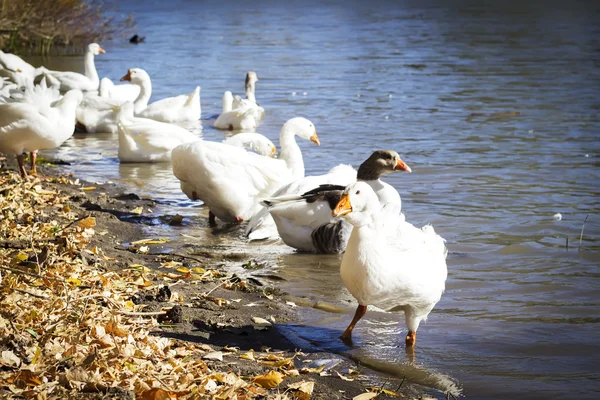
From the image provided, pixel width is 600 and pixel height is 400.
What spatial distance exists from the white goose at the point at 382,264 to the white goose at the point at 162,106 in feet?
34.3

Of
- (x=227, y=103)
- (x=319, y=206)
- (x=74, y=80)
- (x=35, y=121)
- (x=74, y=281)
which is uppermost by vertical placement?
(x=74, y=80)

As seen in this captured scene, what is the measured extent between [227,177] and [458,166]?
13.2 ft

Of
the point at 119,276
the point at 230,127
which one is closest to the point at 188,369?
the point at 119,276

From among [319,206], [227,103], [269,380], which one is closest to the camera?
[269,380]

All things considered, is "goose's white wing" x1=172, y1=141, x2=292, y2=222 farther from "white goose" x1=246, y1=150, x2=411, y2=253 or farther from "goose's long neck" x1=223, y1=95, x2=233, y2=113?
"goose's long neck" x1=223, y1=95, x2=233, y2=113

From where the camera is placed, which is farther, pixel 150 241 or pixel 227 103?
pixel 227 103

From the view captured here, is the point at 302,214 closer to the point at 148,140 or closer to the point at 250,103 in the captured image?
the point at 148,140

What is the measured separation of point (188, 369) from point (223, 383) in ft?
0.66

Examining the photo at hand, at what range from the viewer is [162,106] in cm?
1559

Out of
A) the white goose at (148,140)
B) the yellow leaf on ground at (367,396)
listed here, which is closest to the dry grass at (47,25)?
the white goose at (148,140)

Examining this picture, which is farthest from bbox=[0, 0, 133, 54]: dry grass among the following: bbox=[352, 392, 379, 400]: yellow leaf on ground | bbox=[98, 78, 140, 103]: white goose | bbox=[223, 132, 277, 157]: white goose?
bbox=[352, 392, 379, 400]: yellow leaf on ground

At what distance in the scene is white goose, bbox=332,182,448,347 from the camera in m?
5.14

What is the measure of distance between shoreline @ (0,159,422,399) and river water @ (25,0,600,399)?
0.29 m

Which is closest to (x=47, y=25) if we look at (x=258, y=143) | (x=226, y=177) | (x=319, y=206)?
(x=258, y=143)
